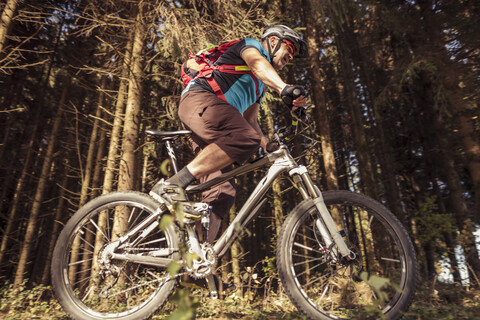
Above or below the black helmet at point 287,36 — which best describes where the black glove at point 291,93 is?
below

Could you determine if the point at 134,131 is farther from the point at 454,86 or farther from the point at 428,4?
the point at 428,4

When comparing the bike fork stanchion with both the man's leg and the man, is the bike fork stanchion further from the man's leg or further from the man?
the man's leg

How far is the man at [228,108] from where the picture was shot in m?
2.23

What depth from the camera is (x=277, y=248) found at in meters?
2.20

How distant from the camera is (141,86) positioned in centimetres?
583

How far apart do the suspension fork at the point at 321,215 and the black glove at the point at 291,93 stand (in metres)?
0.55

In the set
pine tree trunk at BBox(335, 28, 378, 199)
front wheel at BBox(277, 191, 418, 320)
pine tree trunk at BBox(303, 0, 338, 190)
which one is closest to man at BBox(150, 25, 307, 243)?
front wheel at BBox(277, 191, 418, 320)

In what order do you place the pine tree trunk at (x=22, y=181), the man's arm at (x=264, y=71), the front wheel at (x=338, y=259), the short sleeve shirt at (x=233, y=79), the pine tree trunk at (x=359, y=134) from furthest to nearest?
the pine tree trunk at (x=22, y=181) → the pine tree trunk at (x=359, y=134) → the short sleeve shirt at (x=233, y=79) → the man's arm at (x=264, y=71) → the front wheel at (x=338, y=259)

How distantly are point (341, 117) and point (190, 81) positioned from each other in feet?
48.7

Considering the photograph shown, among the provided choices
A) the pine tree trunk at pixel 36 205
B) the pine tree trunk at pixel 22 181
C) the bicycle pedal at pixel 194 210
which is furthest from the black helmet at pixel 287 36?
the pine tree trunk at pixel 22 181

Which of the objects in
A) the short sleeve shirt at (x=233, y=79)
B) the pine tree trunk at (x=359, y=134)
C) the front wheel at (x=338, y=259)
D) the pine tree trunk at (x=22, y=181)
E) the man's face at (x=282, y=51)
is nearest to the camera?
the front wheel at (x=338, y=259)

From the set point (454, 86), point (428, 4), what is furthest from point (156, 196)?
point (428, 4)

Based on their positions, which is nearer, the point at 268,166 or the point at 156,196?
the point at 156,196

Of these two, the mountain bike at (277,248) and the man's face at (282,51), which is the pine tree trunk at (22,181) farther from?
the man's face at (282,51)
